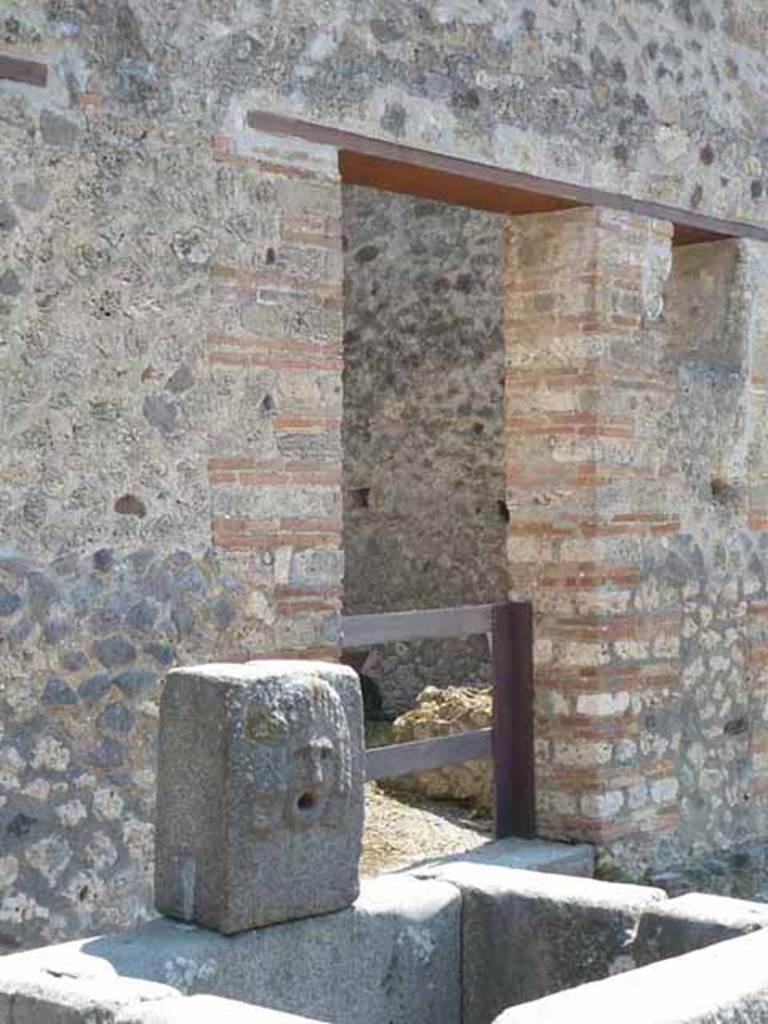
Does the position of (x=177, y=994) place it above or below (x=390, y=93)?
below

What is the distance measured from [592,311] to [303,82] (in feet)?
5.38

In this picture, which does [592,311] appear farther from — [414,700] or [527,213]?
[414,700]

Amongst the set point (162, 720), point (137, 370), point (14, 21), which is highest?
point (14, 21)

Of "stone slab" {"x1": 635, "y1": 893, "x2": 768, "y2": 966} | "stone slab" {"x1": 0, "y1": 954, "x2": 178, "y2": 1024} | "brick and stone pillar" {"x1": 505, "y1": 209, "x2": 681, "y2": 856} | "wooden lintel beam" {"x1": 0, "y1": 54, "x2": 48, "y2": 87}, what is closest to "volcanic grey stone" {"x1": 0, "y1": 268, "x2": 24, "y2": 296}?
"wooden lintel beam" {"x1": 0, "y1": 54, "x2": 48, "y2": 87}

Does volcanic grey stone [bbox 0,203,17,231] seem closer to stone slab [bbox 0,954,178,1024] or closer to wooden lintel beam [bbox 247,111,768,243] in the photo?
wooden lintel beam [bbox 247,111,768,243]

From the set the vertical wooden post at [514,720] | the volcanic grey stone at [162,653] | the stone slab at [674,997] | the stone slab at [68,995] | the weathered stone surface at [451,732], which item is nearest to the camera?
the stone slab at [674,997]

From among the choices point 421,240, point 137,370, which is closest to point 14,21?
point 137,370

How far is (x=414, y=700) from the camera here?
35.0 feet

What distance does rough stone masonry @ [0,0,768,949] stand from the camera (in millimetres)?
4855

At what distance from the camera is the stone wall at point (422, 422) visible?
33.9 ft

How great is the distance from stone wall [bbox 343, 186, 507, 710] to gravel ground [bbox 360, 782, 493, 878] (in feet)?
8.35

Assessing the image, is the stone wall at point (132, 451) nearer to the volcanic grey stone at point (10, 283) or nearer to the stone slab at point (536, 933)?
the volcanic grey stone at point (10, 283)

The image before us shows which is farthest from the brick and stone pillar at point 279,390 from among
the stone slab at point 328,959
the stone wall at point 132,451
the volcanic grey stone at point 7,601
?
the stone slab at point 328,959

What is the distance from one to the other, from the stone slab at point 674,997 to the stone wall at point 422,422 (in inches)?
288
